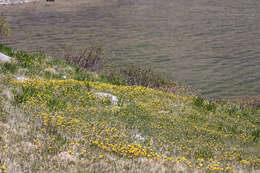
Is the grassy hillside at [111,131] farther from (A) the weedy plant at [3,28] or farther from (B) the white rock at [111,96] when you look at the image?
(A) the weedy plant at [3,28]

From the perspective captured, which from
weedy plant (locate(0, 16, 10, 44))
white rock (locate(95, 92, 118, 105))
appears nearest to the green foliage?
weedy plant (locate(0, 16, 10, 44))

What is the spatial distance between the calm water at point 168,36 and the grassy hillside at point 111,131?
1680 cm

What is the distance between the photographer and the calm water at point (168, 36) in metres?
35.7

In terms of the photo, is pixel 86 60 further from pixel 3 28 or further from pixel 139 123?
pixel 139 123

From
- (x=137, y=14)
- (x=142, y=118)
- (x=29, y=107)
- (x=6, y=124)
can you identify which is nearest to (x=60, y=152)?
(x=6, y=124)

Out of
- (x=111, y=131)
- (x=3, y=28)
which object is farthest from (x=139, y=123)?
(x=3, y=28)

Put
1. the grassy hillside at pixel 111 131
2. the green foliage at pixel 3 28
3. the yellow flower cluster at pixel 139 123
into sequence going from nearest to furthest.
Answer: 1. the grassy hillside at pixel 111 131
2. the yellow flower cluster at pixel 139 123
3. the green foliage at pixel 3 28

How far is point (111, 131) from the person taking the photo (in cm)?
891

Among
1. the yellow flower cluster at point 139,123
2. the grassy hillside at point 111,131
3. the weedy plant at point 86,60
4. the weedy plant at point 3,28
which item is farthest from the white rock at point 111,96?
the weedy plant at point 3,28

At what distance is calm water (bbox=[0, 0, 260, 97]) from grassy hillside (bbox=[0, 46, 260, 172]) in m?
16.8

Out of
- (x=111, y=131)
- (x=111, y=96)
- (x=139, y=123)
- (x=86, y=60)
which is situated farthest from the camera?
(x=86, y=60)

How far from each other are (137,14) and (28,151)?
71.1 m

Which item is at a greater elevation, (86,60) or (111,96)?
(111,96)

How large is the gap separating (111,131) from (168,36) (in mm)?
46712
